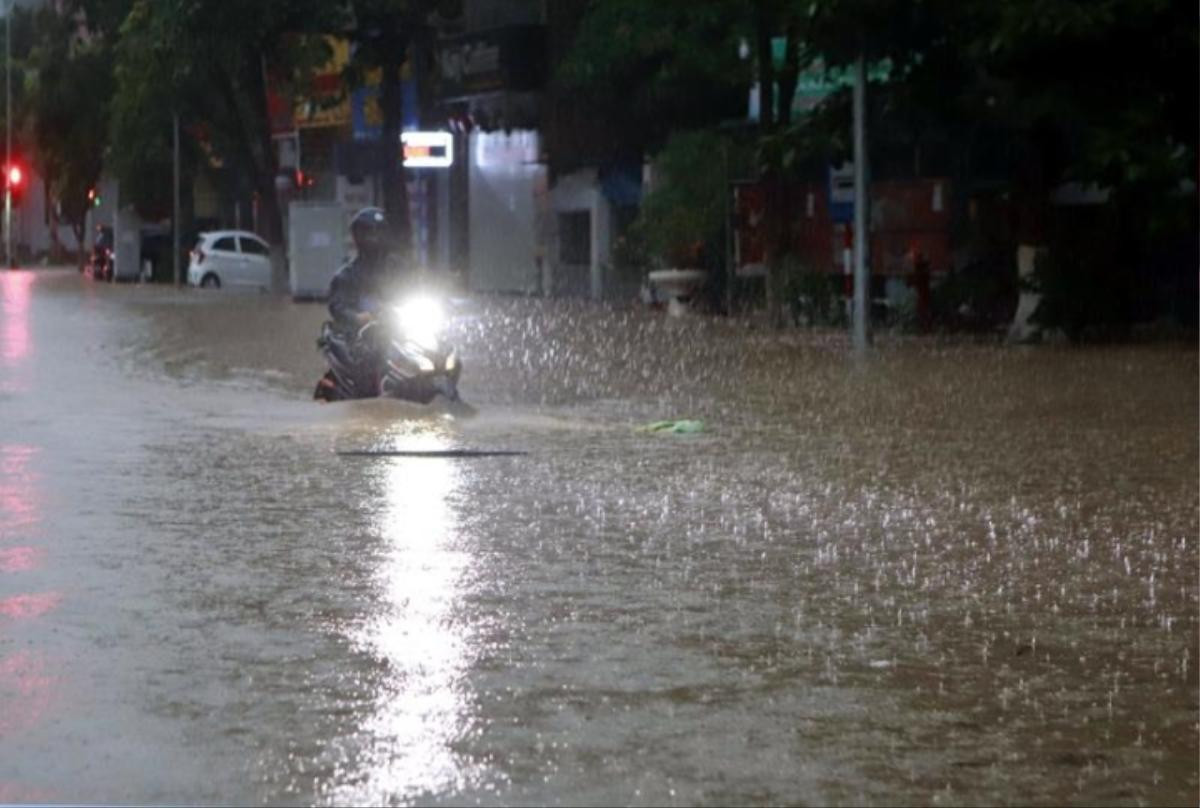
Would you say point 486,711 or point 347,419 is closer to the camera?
point 486,711

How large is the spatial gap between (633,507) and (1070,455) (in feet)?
14.9

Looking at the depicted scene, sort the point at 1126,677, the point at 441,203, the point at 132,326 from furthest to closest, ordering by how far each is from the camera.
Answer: the point at 441,203 < the point at 132,326 < the point at 1126,677

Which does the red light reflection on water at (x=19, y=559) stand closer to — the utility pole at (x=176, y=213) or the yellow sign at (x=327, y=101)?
the yellow sign at (x=327, y=101)

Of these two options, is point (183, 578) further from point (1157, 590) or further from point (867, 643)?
point (1157, 590)

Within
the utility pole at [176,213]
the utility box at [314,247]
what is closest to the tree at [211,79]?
the utility pole at [176,213]

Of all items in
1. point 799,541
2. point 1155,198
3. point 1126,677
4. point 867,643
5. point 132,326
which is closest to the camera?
point 1126,677

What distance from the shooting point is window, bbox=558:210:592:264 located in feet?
187

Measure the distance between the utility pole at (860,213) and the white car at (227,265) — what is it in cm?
3603

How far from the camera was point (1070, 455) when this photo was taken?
17.6 m

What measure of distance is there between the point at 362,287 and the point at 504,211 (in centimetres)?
3992

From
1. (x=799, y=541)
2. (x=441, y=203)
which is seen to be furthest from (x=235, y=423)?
(x=441, y=203)

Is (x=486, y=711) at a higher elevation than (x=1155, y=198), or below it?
below

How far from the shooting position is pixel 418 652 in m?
9.40

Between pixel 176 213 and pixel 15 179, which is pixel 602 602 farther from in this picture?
pixel 15 179
